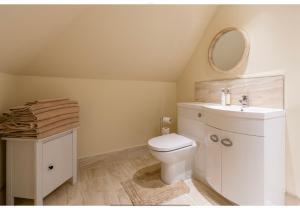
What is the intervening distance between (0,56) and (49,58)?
0.42 m

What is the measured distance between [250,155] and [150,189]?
0.97 m

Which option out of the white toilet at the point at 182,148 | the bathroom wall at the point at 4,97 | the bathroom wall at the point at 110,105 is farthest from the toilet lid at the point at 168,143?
the bathroom wall at the point at 4,97

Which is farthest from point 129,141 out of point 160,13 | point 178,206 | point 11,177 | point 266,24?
point 266,24

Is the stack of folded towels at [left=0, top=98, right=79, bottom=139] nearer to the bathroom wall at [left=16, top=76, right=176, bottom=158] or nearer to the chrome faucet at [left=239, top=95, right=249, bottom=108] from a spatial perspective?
the bathroom wall at [left=16, top=76, right=176, bottom=158]

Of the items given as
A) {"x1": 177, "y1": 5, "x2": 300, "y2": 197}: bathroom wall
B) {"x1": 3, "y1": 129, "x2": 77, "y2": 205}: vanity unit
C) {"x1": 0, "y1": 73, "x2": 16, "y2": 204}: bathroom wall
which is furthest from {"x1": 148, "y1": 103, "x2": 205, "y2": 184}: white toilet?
{"x1": 0, "y1": 73, "x2": 16, "y2": 204}: bathroom wall

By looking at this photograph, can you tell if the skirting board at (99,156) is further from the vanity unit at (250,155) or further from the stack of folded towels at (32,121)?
the vanity unit at (250,155)

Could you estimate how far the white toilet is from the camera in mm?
1602

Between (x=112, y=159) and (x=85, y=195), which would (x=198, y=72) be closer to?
(x=112, y=159)

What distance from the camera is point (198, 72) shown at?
2.25 metres

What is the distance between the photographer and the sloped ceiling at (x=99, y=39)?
1.23m

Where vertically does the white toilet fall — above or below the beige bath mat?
above

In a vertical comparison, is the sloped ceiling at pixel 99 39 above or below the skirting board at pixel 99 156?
above

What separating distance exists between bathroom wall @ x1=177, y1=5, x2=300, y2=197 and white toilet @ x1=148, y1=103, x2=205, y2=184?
0.60 metres

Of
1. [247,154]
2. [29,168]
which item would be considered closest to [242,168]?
[247,154]
